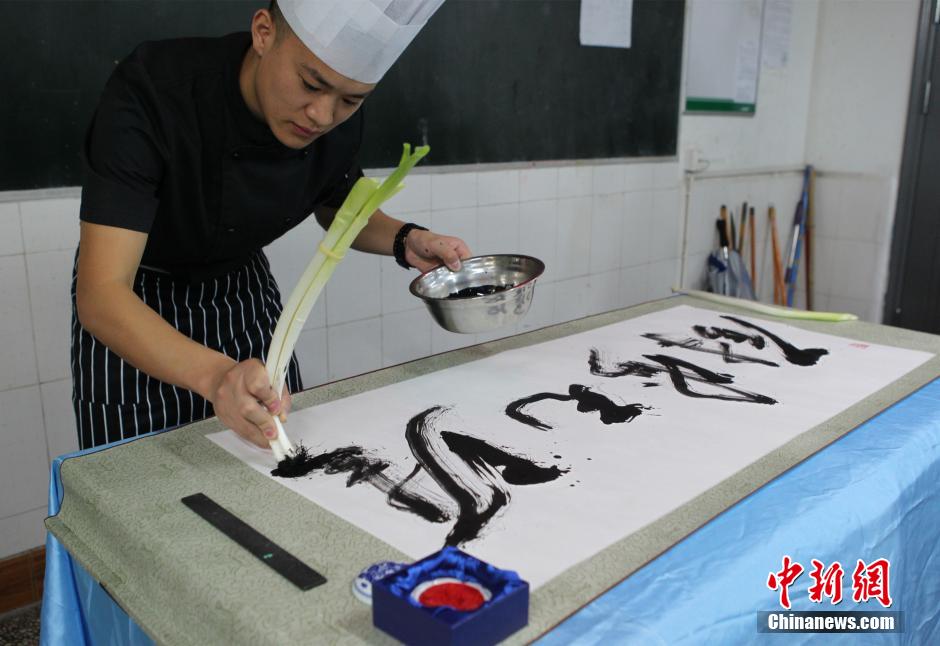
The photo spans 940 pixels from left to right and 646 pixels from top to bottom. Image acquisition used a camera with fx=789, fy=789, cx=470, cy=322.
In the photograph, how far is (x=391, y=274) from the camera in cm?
266

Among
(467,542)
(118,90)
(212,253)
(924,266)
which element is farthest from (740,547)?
(924,266)

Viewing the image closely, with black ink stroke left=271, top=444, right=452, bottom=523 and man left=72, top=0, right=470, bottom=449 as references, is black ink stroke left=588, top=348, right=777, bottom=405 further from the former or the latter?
black ink stroke left=271, top=444, right=452, bottom=523

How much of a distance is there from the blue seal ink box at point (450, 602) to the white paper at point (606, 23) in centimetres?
260

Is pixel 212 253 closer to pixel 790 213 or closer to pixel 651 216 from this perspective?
pixel 651 216

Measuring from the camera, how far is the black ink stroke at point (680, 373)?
142 centimetres

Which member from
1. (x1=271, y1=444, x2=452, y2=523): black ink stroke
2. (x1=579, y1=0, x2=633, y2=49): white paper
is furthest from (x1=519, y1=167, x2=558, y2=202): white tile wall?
(x1=271, y1=444, x2=452, y2=523): black ink stroke

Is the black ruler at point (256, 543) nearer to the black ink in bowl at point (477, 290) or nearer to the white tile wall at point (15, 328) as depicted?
the black ink in bowl at point (477, 290)

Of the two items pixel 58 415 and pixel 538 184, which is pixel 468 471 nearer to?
pixel 58 415

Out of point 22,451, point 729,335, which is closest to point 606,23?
point 729,335

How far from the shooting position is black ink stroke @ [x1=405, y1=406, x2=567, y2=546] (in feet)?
3.23

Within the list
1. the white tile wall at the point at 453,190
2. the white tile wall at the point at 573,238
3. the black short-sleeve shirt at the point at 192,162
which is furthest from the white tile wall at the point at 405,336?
→ the black short-sleeve shirt at the point at 192,162

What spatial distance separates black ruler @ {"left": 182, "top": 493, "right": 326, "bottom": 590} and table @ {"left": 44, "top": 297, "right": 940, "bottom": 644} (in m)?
0.01

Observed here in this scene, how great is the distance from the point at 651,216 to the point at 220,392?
2788 mm

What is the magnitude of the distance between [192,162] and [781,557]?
3.44 feet
